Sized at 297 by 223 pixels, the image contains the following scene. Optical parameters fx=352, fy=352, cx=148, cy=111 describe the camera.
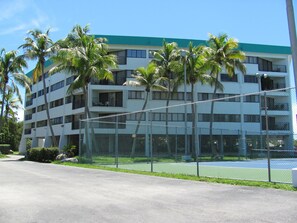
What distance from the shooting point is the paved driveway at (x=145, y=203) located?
694 cm

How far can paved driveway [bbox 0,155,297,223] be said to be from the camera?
694cm

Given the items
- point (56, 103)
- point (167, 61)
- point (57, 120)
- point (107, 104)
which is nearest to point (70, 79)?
point (56, 103)

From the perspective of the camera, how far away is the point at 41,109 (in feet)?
182

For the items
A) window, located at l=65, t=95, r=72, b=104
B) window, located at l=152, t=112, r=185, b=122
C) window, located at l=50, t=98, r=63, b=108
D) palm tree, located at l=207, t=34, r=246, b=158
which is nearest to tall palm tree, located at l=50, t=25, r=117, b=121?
window, located at l=152, t=112, r=185, b=122

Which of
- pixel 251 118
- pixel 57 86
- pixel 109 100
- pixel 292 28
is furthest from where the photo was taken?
pixel 57 86

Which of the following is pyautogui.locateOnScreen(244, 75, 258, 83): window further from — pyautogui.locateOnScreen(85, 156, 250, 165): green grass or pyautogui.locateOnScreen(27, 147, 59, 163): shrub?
pyautogui.locateOnScreen(27, 147, 59, 163): shrub

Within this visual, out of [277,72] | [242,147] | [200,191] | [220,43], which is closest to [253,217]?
[200,191]

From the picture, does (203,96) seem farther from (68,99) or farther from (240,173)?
(240,173)

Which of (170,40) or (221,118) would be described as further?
(170,40)

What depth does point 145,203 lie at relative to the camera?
856cm

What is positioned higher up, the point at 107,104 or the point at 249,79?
the point at 249,79

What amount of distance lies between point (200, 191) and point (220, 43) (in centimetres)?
2624

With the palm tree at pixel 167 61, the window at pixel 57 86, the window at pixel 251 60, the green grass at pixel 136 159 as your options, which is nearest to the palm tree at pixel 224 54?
the palm tree at pixel 167 61

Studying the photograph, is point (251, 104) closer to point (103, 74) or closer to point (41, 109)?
point (103, 74)
